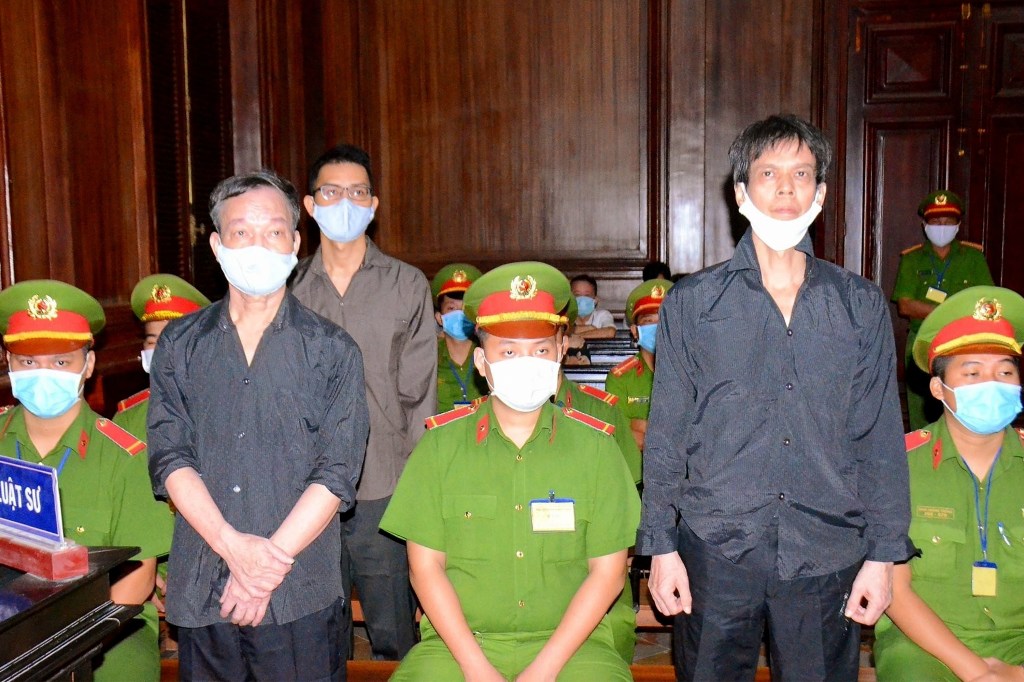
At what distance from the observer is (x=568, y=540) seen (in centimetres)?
223

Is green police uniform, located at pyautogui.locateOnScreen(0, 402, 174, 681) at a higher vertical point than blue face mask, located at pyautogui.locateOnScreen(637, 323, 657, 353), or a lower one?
lower

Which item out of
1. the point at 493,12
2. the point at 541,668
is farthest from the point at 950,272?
the point at 541,668

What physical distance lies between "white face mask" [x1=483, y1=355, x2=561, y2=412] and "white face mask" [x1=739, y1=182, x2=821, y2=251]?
0.60 meters

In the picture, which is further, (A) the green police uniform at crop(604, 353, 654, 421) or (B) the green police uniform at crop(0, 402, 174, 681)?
(A) the green police uniform at crop(604, 353, 654, 421)

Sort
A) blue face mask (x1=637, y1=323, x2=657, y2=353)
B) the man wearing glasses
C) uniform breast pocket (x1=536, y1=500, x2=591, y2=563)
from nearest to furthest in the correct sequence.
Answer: uniform breast pocket (x1=536, y1=500, x2=591, y2=563) < the man wearing glasses < blue face mask (x1=637, y1=323, x2=657, y2=353)

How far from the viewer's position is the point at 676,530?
2115mm

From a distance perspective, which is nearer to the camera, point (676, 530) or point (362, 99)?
point (676, 530)

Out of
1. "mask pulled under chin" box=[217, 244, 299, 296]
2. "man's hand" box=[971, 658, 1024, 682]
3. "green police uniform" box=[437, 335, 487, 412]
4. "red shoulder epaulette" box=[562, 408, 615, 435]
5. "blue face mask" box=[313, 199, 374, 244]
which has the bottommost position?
"man's hand" box=[971, 658, 1024, 682]

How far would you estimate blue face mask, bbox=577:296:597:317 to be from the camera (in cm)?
637

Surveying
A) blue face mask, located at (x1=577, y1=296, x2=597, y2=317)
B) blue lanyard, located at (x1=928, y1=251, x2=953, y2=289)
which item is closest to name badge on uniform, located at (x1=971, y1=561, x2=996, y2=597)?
blue lanyard, located at (x1=928, y1=251, x2=953, y2=289)

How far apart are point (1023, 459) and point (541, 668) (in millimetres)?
1366

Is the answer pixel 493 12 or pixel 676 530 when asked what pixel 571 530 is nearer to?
pixel 676 530

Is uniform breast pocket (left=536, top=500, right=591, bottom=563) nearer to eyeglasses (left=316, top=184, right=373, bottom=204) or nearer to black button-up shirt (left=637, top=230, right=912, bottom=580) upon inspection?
black button-up shirt (left=637, top=230, right=912, bottom=580)

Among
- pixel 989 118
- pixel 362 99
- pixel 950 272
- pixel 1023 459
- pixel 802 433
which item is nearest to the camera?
pixel 802 433
